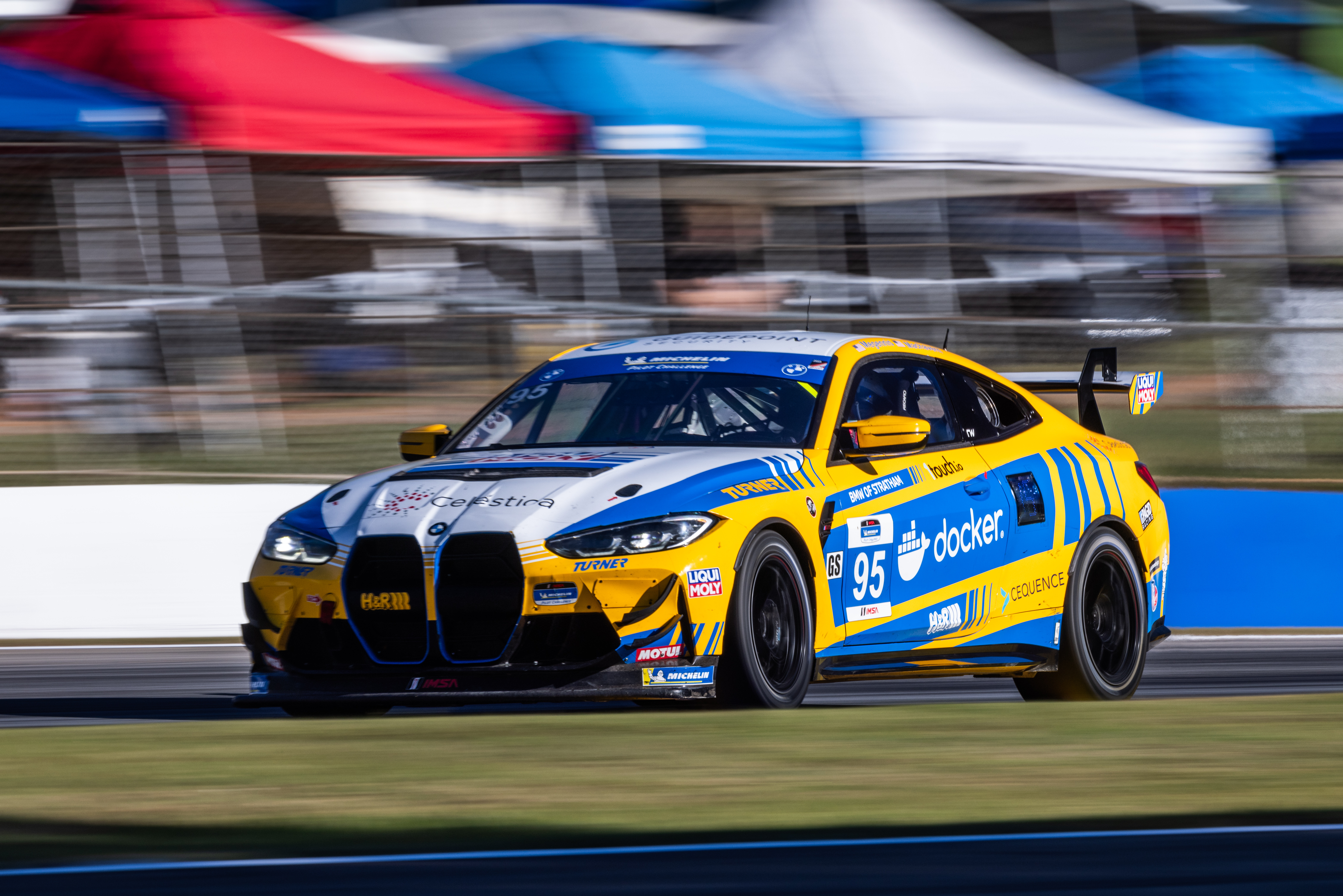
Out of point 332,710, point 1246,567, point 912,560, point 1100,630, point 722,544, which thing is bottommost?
point 1246,567

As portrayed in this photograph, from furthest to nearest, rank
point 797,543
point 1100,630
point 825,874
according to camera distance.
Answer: point 1100,630 < point 797,543 < point 825,874

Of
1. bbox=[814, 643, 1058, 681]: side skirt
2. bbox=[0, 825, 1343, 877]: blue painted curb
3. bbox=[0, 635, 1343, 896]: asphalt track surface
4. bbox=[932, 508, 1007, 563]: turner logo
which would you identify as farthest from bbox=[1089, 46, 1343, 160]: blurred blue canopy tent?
bbox=[0, 635, 1343, 896]: asphalt track surface

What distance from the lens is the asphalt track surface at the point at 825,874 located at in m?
4.33

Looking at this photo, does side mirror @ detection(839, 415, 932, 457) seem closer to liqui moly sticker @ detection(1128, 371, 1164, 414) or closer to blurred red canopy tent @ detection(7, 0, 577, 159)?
liqui moly sticker @ detection(1128, 371, 1164, 414)

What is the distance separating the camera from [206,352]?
46.4 ft

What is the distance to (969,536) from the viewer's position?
8.31 meters

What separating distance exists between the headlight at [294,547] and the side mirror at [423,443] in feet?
2.86

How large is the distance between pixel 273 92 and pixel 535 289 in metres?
3.49

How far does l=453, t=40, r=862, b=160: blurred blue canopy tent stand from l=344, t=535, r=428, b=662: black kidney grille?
32.5ft

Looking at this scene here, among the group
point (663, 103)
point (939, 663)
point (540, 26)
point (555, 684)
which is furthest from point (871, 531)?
point (540, 26)

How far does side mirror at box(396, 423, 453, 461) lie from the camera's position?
8383 mm

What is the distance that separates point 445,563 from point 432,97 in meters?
11.0

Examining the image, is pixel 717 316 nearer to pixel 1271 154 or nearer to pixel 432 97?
pixel 432 97

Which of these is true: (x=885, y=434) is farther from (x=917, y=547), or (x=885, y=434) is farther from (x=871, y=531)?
(x=917, y=547)
